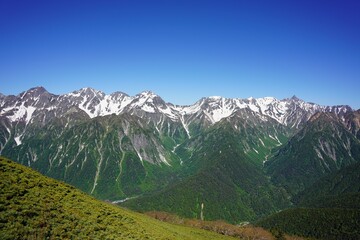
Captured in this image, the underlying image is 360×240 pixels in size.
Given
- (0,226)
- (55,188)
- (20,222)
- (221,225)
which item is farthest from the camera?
(221,225)

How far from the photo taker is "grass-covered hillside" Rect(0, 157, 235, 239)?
54562mm

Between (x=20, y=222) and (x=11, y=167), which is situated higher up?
(x=11, y=167)

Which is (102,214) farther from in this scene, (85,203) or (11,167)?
A: (11,167)

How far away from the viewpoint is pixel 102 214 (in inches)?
3184

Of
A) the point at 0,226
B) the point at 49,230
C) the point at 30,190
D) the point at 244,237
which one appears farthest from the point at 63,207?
the point at 244,237

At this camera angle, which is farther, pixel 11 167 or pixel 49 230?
pixel 11 167

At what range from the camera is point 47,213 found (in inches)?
2446

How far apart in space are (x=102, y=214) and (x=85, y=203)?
556cm

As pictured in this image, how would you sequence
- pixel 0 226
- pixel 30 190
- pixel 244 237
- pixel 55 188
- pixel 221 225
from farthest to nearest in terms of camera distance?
pixel 221 225 → pixel 244 237 → pixel 55 188 → pixel 30 190 → pixel 0 226

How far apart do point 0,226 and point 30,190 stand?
715 inches

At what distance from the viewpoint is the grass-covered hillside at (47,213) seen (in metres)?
54.6

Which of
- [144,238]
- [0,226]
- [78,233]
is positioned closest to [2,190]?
[0,226]

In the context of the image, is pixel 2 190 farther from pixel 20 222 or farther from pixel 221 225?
pixel 221 225

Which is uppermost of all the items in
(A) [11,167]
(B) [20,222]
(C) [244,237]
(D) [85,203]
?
(A) [11,167]
